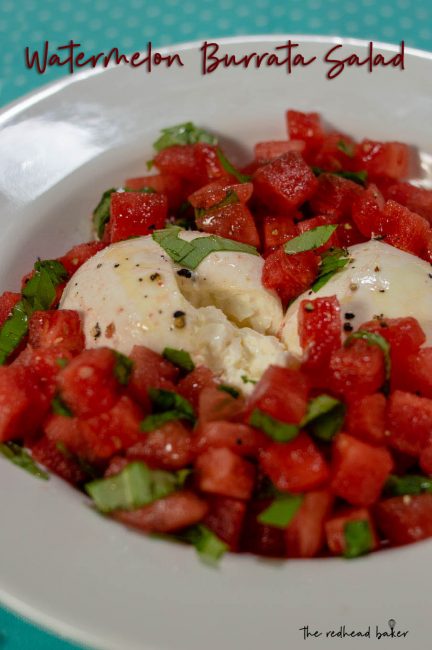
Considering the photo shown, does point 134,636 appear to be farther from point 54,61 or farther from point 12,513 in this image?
point 54,61

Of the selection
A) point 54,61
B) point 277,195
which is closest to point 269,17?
point 54,61

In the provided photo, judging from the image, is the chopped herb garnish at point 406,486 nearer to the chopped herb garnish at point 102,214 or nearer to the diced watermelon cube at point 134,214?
A: the diced watermelon cube at point 134,214

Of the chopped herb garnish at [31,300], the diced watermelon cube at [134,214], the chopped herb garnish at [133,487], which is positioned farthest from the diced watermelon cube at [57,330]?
the chopped herb garnish at [133,487]

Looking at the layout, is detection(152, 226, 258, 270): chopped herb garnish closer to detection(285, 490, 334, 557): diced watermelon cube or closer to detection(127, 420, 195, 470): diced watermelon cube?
detection(127, 420, 195, 470): diced watermelon cube

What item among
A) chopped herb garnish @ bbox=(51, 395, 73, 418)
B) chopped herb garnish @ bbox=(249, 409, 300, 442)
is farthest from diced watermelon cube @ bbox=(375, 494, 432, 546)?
chopped herb garnish @ bbox=(51, 395, 73, 418)

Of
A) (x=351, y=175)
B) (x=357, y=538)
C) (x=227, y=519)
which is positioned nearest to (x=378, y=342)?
(x=357, y=538)

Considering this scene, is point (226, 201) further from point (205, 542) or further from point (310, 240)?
point (205, 542)

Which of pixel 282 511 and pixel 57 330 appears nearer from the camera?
pixel 282 511
